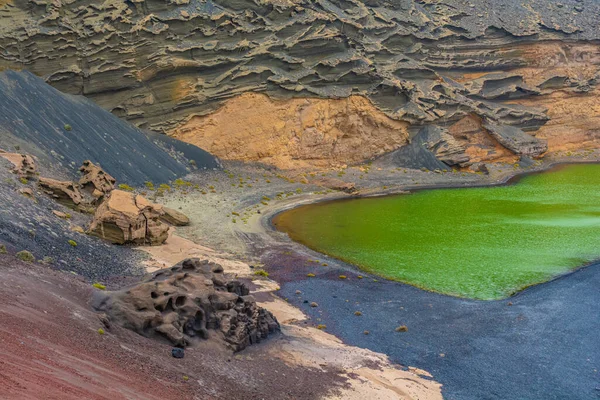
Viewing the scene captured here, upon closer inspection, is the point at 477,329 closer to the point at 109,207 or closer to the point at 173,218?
the point at 109,207

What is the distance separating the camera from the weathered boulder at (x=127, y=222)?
26453 millimetres

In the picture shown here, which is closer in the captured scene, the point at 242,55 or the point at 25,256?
the point at 25,256

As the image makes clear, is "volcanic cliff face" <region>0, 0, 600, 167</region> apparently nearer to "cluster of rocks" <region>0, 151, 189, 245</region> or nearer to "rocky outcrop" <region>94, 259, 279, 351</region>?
"cluster of rocks" <region>0, 151, 189, 245</region>

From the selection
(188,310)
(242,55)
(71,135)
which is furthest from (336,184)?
(188,310)

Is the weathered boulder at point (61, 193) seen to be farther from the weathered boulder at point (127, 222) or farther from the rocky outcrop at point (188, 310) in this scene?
the rocky outcrop at point (188, 310)

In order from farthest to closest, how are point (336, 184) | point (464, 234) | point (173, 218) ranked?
point (336, 184), point (464, 234), point (173, 218)

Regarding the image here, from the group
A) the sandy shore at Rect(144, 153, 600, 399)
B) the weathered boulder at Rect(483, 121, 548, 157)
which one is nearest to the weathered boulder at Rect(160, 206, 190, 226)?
the sandy shore at Rect(144, 153, 600, 399)

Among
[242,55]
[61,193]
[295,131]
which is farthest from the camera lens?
[295,131]

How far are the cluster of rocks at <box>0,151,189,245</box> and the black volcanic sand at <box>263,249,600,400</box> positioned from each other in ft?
20.9

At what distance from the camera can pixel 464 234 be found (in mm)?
36062

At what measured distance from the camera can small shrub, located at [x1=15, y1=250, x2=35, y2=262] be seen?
17800mm

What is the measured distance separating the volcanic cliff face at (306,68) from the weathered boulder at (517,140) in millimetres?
165

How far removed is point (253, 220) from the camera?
3825cm

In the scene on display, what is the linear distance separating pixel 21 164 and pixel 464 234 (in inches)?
1030
